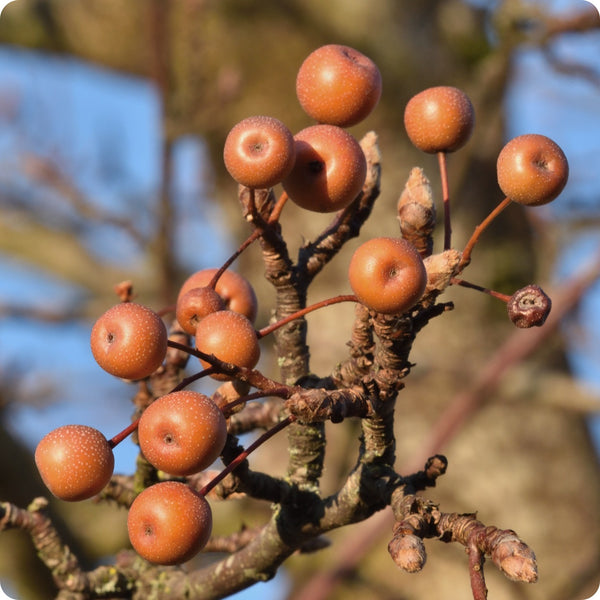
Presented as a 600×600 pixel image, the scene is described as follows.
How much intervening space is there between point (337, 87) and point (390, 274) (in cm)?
31

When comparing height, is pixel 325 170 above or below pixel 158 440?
above

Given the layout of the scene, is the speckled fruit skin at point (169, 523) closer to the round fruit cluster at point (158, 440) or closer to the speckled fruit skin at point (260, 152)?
the round fruit cluster at point (158, 440)

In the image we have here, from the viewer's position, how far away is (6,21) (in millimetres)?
3529

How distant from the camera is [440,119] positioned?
3.12 ft

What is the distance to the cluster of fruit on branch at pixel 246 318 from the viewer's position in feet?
2.35

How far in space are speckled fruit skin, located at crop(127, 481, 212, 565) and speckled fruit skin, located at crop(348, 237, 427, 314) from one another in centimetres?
25

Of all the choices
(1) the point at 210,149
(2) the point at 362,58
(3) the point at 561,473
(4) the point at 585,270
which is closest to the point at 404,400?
(3) the point at 561,473

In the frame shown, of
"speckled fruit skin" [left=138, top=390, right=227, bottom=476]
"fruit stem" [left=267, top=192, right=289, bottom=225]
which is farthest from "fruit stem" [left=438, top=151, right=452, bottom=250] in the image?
"speckled fruit skin" [left=138, top=390, right=227, bottom=476]

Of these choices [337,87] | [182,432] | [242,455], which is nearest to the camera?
[182,432]

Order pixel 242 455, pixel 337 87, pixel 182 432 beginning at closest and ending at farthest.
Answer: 1. pixel 182 432
2. pixel 242 455
3. pixel 337 87

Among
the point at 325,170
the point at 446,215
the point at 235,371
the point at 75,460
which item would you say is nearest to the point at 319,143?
the point at 325,170

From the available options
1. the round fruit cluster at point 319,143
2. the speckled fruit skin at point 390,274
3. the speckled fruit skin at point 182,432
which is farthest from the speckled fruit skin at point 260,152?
the speckled fruit skin at point 182,432

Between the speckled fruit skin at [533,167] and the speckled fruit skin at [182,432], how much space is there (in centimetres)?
41

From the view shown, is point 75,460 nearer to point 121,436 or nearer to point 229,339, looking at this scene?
point 121,436
